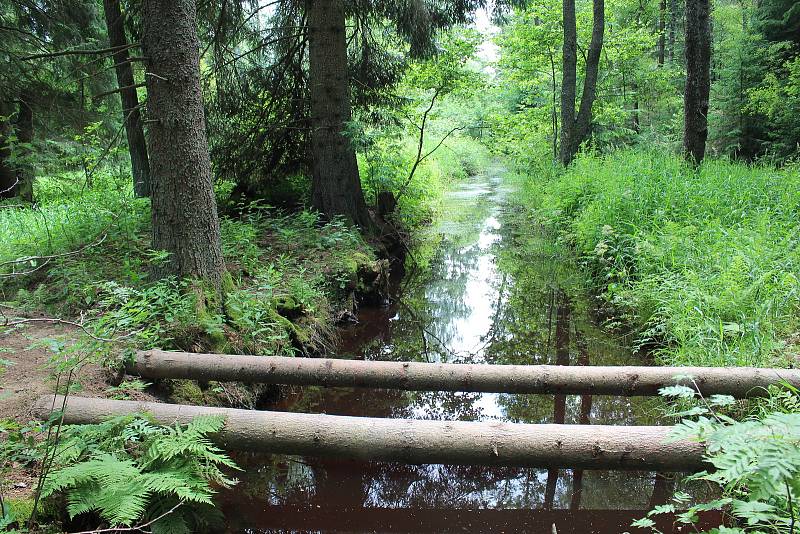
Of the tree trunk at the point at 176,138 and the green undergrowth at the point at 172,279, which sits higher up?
the tree trunk at the point at 176,138

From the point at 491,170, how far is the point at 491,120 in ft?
78.5

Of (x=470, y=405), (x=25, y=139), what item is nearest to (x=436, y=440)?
(x=470, y=405)

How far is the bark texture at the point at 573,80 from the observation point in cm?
1380

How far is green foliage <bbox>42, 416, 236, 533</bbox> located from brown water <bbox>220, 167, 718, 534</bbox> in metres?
0.64

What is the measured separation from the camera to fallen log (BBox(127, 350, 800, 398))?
353 centimetres

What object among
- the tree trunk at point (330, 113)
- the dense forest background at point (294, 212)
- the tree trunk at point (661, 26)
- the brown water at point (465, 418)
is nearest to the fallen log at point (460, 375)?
the dense forest background at point (294, 212)

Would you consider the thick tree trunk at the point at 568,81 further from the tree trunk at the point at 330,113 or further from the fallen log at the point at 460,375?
the fallen log at the point at 460,375

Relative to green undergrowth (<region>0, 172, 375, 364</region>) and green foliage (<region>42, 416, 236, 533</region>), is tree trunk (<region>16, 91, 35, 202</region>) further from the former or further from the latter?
green foliage (<region>42, 416, 236, 533</region>)

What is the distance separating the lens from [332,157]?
Answer: 8.51 metres

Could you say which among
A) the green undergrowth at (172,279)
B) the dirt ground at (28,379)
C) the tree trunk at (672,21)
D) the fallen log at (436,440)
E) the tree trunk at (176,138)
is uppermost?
the tree trunk at (672,21)

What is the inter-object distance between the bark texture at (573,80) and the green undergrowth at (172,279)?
898 cm

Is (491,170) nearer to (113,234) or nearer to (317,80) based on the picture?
(317,80)

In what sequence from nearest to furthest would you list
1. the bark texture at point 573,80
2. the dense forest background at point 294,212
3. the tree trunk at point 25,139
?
the dense forest background at point 294,212, the tree trunk at point 25,139, the bark texture at point 573,80

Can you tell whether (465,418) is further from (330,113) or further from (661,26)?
(661,26)
